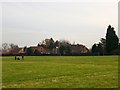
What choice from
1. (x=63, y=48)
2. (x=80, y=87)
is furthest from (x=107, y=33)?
(x=80, y=87)

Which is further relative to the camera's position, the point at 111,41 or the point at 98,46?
the point at 98,46

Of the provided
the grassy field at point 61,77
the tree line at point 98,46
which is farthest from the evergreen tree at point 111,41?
the grassy field at point 61,77

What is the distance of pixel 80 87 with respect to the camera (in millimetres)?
13383

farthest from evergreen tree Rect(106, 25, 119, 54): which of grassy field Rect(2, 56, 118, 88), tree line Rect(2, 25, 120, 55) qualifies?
grassy field Rect(2, 56, 118, 88)

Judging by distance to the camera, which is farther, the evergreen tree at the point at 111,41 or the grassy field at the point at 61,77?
the evergreen tree at the point at 111,41

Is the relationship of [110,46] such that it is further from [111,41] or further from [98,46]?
[98,46]

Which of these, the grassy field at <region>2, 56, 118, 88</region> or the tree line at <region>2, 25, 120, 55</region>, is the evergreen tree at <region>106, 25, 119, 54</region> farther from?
the grassy field at <region>2, 56, 118, 88</region>

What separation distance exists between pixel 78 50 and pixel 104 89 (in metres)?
144

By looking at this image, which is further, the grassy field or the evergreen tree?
the evergreen tree

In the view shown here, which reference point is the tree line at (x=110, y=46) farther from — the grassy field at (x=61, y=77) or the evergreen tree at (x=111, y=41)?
the grassy field at (x=61, y=77)

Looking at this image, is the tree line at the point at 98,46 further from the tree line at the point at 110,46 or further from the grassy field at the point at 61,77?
the grassy field at the point at 61,77

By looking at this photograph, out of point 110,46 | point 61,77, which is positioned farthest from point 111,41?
point 61,77

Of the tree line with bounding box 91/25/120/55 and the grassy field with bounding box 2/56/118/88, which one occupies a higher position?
the tree line with bounding box 91/25/120/55

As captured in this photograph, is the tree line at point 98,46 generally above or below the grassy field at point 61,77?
above
